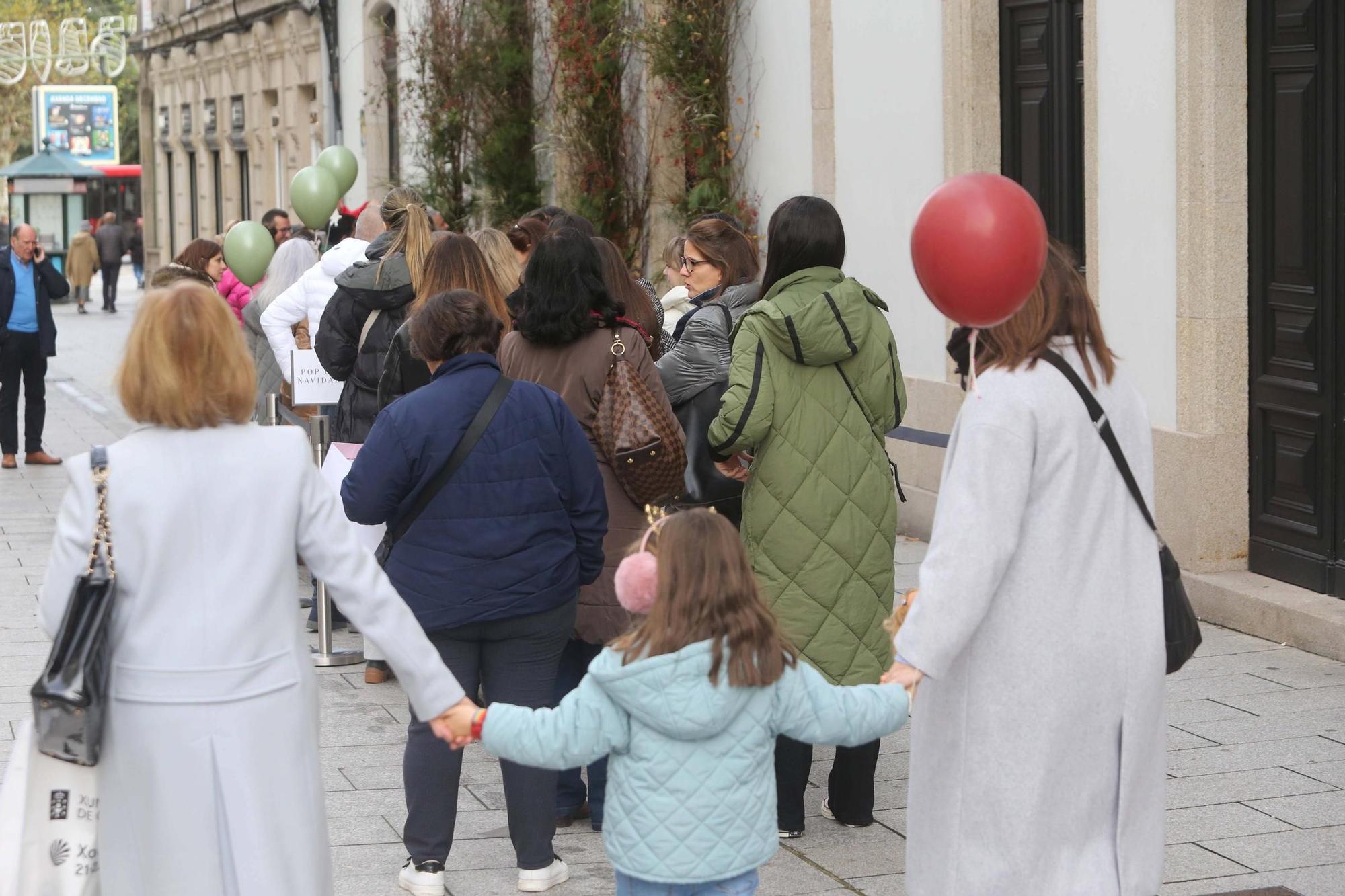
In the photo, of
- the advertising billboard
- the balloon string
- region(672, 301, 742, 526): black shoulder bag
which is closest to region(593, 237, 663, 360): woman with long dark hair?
region(672, 301, 742, 526): black shoulder bag

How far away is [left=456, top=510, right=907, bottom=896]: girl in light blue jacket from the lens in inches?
137

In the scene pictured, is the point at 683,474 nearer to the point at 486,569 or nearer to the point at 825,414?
the point at 825,414

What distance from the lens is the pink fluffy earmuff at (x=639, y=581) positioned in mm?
3537

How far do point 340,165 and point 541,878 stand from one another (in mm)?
8344

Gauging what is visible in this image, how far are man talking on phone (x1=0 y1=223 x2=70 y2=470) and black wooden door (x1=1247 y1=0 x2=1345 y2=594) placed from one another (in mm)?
9599

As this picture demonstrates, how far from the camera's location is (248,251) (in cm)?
1113

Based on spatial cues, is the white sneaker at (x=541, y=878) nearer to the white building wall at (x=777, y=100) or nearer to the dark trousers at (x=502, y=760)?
the dark trousers at (x=502, y=760)

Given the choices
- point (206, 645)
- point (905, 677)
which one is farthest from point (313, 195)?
point (905, 677)

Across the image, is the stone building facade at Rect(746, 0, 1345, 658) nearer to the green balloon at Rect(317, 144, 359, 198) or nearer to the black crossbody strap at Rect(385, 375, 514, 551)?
the black crossbody strap at Rect(385, 375, 514, 551)

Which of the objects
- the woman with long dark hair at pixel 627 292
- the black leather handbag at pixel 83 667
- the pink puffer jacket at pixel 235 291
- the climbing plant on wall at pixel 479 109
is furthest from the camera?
the climbing plant on wall at pixel 479 109

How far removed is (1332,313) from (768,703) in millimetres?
4753

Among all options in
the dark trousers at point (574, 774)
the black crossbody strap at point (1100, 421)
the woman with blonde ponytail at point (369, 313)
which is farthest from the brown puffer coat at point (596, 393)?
the black crossbody strap at point (1100, 421)

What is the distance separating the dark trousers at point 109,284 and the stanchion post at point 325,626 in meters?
29.8

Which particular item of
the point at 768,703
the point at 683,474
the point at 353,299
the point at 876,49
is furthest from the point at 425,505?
the point at 876,49
